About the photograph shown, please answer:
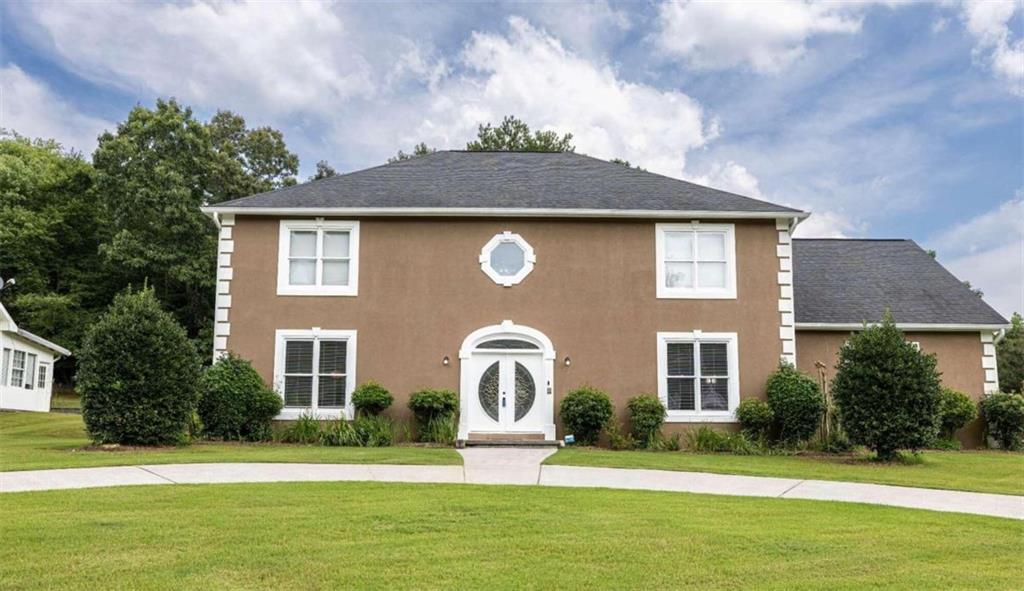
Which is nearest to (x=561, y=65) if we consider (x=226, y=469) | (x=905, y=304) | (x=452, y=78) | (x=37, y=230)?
(x=452, y=78)

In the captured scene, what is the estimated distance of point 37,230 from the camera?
127 feet

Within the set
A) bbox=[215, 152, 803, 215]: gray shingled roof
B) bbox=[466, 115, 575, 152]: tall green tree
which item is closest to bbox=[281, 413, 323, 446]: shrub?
bbox=[215, 152, 803, 215]: gray shingled roof

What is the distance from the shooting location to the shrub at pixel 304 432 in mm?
15931

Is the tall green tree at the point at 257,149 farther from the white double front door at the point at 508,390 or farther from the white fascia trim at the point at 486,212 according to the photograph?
the white double front door at the point at 508,390

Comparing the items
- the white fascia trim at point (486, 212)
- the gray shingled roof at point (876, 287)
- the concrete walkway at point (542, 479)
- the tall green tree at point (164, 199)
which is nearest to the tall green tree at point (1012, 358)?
the gray shingled roof at point (876, 287)

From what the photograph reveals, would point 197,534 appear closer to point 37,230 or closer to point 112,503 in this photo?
point 112,503

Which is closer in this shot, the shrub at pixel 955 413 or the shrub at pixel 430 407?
the shrub at pixel 430 407

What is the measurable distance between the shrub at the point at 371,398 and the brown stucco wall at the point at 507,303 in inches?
13.7

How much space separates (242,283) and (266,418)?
3115 millimetres

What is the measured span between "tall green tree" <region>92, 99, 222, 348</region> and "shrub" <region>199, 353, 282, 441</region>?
20.8 metres

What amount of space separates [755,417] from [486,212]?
24.0ft

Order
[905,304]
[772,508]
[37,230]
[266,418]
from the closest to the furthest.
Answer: [772,508] < [266,418] < [905,304] < [37,230]

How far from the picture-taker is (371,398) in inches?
637

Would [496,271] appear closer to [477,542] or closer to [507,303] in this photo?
[507,303]
